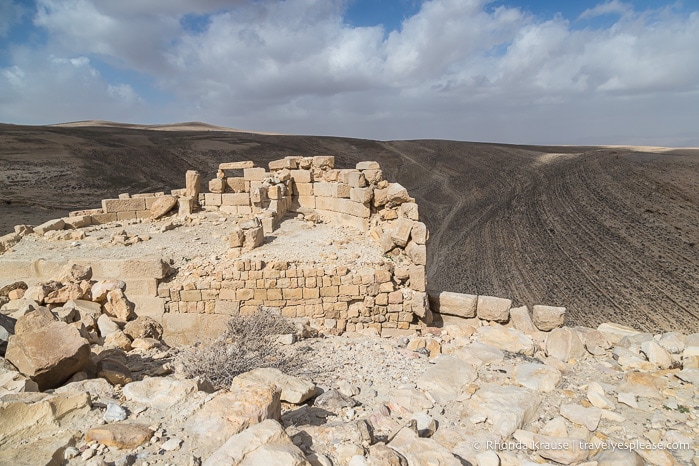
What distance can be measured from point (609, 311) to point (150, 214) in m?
11.9

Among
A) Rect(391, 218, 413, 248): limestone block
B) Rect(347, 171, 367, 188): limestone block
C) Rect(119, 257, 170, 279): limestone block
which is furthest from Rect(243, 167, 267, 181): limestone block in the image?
Rect(391, 218, 413, 248): limestone block

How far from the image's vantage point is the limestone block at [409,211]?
8.05 meters

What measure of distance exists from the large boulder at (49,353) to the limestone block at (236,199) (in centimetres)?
712

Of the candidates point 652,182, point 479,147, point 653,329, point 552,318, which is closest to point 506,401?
point 552,318

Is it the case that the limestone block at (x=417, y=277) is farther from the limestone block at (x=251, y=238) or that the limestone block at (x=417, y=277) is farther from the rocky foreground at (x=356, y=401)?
the limestone block at (x=251, y=238)

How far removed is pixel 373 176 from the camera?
910 centimetres

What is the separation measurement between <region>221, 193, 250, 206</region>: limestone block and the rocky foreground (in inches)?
192

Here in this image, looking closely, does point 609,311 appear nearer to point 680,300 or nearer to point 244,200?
point 680,300

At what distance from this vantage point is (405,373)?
16.6 ft

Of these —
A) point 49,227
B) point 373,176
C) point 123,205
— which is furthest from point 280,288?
point 123,205

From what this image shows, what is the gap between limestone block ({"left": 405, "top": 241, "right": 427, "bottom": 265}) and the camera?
7422mm

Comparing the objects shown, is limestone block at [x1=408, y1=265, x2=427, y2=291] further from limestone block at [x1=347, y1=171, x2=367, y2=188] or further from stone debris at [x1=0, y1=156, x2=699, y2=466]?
limestone block at [x1=347, y1=171, x2=367, y2=188]

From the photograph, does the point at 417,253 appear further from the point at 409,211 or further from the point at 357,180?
the point at 357,180

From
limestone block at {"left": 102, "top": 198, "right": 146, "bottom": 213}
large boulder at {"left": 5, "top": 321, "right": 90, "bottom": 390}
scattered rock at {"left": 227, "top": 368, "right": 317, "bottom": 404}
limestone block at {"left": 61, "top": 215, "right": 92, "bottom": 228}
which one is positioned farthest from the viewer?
limestone block at {"left": 102, "top": 198, "right": 146, "bottom": 213}
